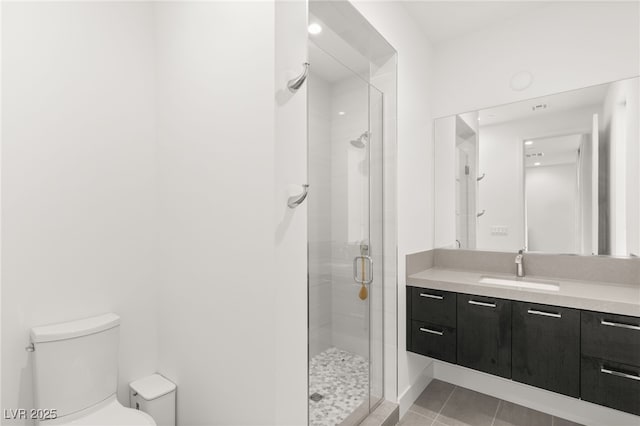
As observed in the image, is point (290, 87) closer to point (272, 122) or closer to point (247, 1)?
point (272, 122)

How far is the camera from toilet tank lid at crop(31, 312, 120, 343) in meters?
1.53

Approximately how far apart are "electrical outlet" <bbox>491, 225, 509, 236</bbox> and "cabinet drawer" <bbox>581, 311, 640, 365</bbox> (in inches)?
35.3

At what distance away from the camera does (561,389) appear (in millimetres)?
1839

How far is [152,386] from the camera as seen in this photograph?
188 centimetres

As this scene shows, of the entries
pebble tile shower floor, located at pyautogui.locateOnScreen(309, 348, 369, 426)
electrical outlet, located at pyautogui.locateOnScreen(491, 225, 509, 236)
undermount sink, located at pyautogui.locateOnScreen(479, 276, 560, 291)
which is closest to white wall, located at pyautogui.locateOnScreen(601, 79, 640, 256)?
undermount sink, located at pyautogui.locateOnScreen(479, 276, 560, 291)

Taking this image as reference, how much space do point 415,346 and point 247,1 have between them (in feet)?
7.79

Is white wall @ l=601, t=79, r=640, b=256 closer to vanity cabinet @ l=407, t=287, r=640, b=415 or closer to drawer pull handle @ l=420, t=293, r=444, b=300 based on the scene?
vanity cabinet @ l=407, t=287, r=640, b=415

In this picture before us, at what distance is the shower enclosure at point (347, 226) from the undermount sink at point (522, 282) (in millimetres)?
831

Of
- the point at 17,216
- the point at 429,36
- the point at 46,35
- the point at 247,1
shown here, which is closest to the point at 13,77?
the point at 46,35

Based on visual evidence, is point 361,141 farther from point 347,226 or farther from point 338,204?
point 347,226

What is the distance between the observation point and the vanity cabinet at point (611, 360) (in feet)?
5.37

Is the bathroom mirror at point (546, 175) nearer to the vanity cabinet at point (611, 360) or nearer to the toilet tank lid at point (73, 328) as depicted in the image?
the vanity cabinet at point (611, 360)

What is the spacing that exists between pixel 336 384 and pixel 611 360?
1.52m

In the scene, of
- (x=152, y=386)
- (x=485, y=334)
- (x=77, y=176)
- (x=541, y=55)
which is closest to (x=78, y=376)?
(x=152, y=386)
